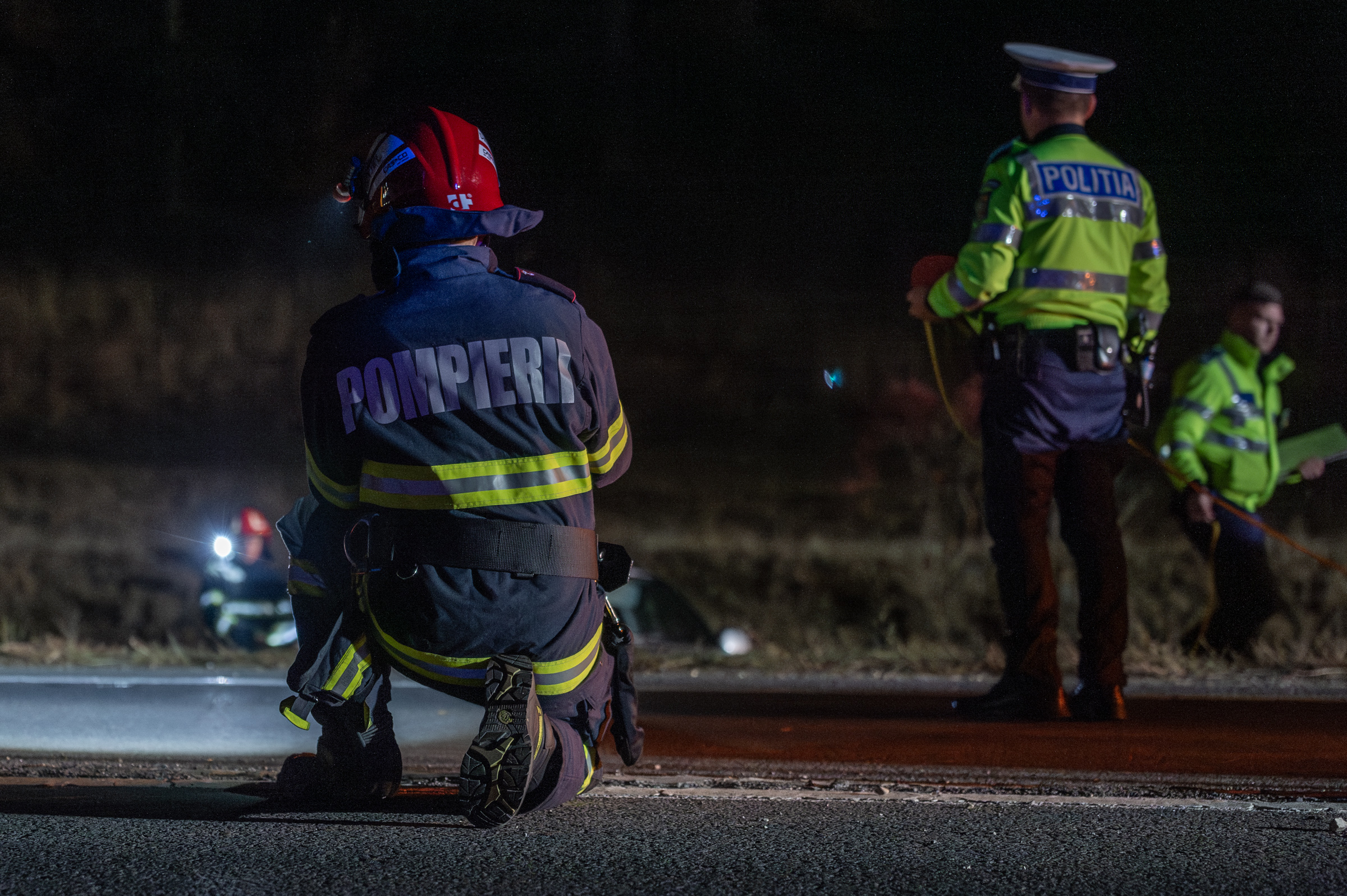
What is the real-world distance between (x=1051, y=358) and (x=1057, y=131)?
23.8 inches

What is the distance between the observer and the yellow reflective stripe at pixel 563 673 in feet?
8.84

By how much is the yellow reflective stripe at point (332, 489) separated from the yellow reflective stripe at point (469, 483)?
54 mm

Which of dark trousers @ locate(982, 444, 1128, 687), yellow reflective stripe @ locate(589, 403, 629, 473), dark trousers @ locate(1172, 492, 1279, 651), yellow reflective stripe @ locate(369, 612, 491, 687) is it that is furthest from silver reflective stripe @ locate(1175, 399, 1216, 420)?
yellow reflective stripe @ locate(369, 612, 491, 687)

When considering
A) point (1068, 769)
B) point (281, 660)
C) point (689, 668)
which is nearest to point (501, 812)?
point (1068, 769)

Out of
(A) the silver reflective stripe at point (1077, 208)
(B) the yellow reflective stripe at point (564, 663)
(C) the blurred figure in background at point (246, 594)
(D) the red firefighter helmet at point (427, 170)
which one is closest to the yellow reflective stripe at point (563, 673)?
(B) the yellow reflective stripe at point (564, 663)

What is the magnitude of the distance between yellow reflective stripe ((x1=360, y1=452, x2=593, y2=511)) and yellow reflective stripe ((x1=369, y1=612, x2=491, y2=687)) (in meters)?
0.23

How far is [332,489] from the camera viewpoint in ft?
9.18

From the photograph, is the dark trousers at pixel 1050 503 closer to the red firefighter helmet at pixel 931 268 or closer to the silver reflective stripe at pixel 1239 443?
the red firefighter helmet at pixel 931 268

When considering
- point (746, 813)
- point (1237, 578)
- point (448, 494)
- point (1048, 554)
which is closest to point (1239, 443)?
point (1237, 578)

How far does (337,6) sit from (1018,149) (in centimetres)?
924

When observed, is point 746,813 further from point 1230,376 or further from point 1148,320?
point 1230,376

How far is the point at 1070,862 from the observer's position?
7.30 feet

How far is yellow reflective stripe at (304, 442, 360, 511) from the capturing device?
2787mm

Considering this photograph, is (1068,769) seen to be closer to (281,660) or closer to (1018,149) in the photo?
(1018,149)
